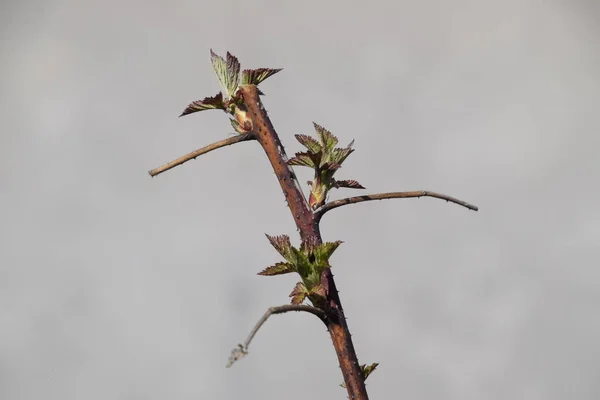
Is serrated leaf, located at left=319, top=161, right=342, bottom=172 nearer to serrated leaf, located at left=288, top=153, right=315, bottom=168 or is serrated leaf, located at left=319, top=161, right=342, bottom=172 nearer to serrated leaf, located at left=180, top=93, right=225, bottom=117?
serrated leaf, located at left=288, top=153, right=315, bottom=168

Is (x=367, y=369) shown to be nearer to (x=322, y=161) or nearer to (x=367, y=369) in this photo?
(x=367, y=369)

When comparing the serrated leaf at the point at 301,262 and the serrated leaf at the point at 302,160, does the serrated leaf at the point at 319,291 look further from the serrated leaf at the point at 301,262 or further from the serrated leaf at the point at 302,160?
the serrated leaf at the point at 302,160

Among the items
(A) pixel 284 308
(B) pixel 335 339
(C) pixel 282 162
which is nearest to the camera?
(A) pixel 284 308

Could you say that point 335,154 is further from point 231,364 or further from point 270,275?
point 231,364

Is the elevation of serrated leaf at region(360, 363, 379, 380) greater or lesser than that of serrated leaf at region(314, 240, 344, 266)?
lesser

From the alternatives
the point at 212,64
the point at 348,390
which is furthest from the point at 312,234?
the point at 212,64

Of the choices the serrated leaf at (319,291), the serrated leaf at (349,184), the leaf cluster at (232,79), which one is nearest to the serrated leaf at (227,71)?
the leaf cluster at (232,79)

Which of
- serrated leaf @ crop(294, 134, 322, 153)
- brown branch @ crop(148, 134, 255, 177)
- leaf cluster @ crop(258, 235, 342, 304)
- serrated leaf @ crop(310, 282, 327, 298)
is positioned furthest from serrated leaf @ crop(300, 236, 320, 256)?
brown branch @ crop(148, 134, 255, 177)
